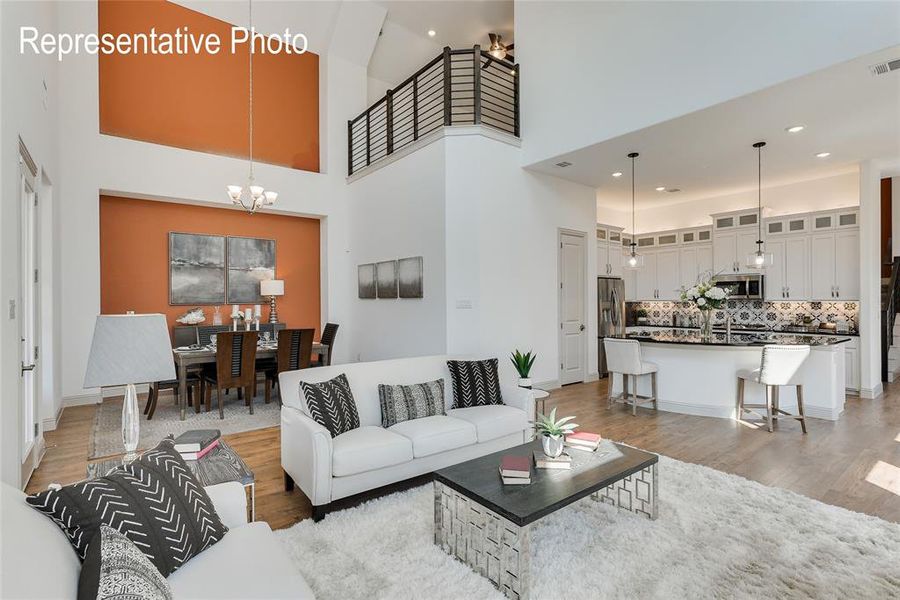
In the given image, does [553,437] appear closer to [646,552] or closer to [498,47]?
[646,552]

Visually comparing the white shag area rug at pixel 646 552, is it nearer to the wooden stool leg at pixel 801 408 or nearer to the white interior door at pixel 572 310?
the wooden stool leg at pixel 801 408

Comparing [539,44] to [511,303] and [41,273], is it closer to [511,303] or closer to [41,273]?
[511,303]

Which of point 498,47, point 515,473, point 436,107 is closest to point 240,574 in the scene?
point 515,473

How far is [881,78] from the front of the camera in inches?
144

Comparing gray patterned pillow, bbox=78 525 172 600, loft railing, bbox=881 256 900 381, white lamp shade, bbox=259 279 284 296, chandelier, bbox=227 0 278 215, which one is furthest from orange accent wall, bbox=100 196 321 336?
loft railing, bbox=881 256 900 381

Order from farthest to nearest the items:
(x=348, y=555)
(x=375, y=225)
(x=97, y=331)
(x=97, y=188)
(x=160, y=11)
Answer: (x=375, y=225) < (x=160, y=11) < (x=97, y=188) < (x=348, y=555) < (x=97, y=331)

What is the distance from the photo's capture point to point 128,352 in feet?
6.53

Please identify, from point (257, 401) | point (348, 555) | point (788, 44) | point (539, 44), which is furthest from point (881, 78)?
point (257, 401)

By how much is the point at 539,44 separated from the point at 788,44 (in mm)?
Answer: 2913

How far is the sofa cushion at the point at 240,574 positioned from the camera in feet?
4.52

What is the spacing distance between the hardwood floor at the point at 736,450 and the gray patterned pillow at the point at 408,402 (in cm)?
48

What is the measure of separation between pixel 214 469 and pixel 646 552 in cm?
223

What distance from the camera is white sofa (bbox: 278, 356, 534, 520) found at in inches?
108

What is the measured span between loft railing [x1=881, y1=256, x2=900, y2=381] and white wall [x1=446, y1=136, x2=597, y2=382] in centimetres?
499
